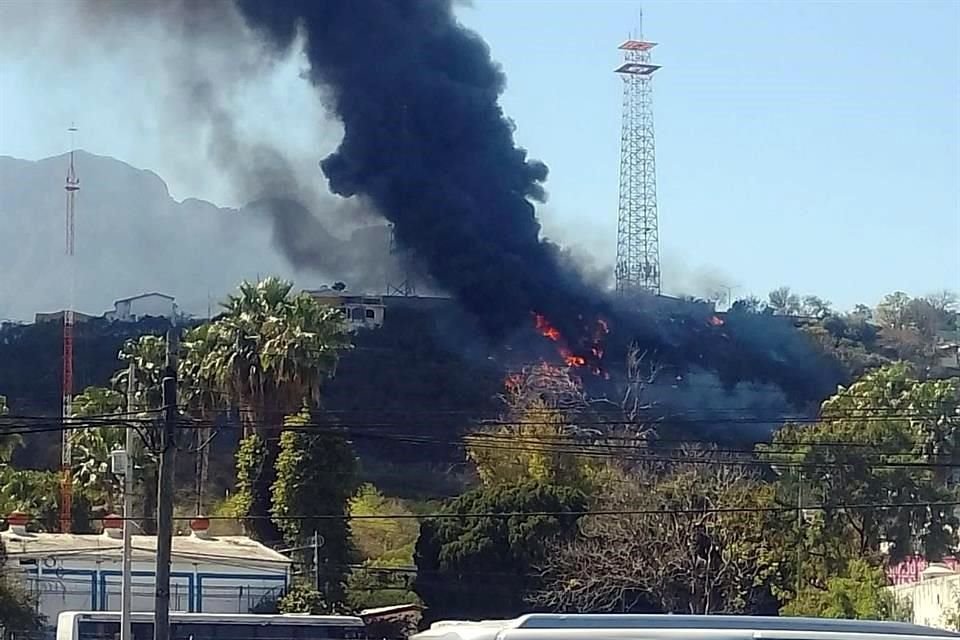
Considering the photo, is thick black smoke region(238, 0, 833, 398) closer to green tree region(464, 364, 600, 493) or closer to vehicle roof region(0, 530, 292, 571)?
green tree region(464, 364, 600, 493)

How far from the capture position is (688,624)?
229 inches

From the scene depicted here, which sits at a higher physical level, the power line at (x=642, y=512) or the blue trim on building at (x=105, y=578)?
the power line at (x=642, y=512)

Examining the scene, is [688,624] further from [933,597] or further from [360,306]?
[360,306]

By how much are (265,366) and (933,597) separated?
19.6m

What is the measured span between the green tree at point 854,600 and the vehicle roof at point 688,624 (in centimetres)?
2822

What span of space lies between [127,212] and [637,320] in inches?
1373

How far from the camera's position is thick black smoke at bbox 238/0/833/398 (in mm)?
Result: 78812

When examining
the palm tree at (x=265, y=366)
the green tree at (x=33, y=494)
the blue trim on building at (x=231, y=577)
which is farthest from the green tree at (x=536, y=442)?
the green tree at (x=33, y=494)

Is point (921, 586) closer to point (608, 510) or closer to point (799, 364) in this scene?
point (608, 510)

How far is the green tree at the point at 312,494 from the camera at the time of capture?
143 ft

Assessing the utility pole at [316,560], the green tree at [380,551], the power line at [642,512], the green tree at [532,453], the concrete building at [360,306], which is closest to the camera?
the power line at [642,512]

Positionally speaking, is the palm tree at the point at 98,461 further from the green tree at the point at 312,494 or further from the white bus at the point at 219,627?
the white bus at the point at 219,627

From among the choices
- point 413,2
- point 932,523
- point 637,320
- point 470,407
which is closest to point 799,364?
point 637,320

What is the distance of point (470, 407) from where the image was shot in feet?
237
